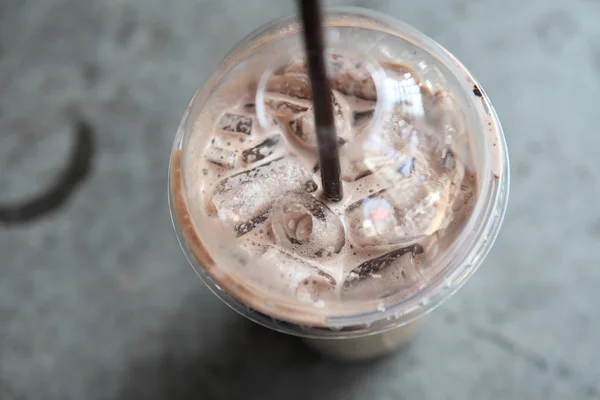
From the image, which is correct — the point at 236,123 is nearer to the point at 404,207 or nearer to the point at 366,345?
the point at 404,207

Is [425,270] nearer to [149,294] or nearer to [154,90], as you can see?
[149,294]

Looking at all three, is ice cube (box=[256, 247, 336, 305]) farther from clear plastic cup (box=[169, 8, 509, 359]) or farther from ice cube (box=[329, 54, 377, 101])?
ice cube (box=[329, 54, 377, 101])

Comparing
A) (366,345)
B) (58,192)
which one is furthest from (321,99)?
(58,192)

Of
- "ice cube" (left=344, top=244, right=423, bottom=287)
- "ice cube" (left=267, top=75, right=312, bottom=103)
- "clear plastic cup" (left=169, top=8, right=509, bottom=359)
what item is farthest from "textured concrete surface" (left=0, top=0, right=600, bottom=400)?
"ice cube" (left=267, top=75, right=312, bottom=103)

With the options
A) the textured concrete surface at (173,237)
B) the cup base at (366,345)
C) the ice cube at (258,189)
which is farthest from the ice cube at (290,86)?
the textured concrete surface at (173,237)

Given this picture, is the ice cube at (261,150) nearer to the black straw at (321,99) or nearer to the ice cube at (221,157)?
the ice cube at (221,157)

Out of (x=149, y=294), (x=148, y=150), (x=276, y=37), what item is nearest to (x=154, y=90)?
(x=148, y=150)
